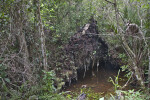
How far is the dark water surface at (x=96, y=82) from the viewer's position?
15.3 ft

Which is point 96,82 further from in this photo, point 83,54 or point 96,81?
point 83,54

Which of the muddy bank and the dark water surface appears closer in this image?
the dark water surface

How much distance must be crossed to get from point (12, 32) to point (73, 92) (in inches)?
112

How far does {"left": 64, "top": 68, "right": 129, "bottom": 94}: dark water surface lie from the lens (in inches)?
184

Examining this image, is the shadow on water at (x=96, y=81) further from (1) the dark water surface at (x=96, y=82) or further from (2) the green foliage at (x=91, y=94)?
(2) the green foliage at (x=91, y=94)

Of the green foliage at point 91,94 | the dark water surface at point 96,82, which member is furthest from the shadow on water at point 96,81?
the green foliage at point 91,94

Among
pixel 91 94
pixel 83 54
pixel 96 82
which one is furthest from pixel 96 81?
pixel 83 54

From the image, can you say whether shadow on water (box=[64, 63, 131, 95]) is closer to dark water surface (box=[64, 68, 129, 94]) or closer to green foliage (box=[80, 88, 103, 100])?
dark water surface (box=[64, 68, 129, 94])

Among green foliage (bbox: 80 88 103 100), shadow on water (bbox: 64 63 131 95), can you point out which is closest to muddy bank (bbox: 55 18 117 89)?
shadow on water (bbox: 64 63 131 95)

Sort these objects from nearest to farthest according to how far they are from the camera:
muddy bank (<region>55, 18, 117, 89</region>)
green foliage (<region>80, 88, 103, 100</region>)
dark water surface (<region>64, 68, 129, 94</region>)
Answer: green foliage (<region>80, 88, 103, 100</region>)
dark water surface (<region>64, 68, 129, 94</region>)
muddy bank (<region>55, 18, 117, 89</region>)

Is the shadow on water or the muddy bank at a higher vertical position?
the muddy bank

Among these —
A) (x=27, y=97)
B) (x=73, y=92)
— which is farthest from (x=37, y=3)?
(x=73, y=92)

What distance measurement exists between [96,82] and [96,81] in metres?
0.10

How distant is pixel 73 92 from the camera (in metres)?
4.49
